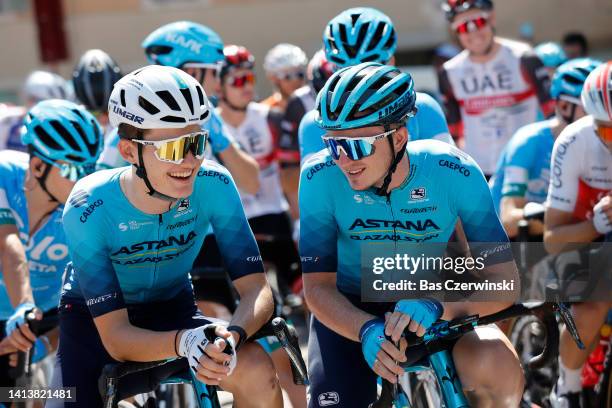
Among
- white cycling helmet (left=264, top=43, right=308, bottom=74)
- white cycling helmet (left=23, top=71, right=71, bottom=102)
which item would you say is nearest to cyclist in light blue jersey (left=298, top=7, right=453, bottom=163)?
white cycling helmet (left=264, top=43, right=308, bottom=74)

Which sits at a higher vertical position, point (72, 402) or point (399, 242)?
point (399, 242)

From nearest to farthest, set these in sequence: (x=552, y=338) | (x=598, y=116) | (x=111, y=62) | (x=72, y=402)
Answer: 1. (x=552, y=338)
2. (x=72, y=402)
3. (x=598, y=116)
4. (x=111, y=62)

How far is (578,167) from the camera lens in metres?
5.57

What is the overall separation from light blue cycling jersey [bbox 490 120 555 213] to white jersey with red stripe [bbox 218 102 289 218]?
8.27 ft

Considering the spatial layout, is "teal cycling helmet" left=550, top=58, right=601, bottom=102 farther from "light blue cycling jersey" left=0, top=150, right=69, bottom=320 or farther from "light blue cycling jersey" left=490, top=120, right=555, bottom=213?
"light blue cycling jersey" left=0, top=150, right=69, bottom=320

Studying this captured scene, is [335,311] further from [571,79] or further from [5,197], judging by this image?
[571,79]

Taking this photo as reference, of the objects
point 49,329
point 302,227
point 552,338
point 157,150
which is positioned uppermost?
point 157,150

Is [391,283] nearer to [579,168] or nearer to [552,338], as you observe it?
[552,338]

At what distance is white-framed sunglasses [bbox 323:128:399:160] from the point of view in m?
4.24

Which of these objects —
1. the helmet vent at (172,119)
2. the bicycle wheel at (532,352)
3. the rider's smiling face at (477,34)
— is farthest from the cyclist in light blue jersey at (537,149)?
the helmet vent at (172,119)

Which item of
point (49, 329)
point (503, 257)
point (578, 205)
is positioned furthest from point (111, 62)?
point (503, 257)

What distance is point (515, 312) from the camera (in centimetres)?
414

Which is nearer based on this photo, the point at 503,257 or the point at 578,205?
the point at 503,257

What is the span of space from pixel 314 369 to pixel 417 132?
5.34 feet
